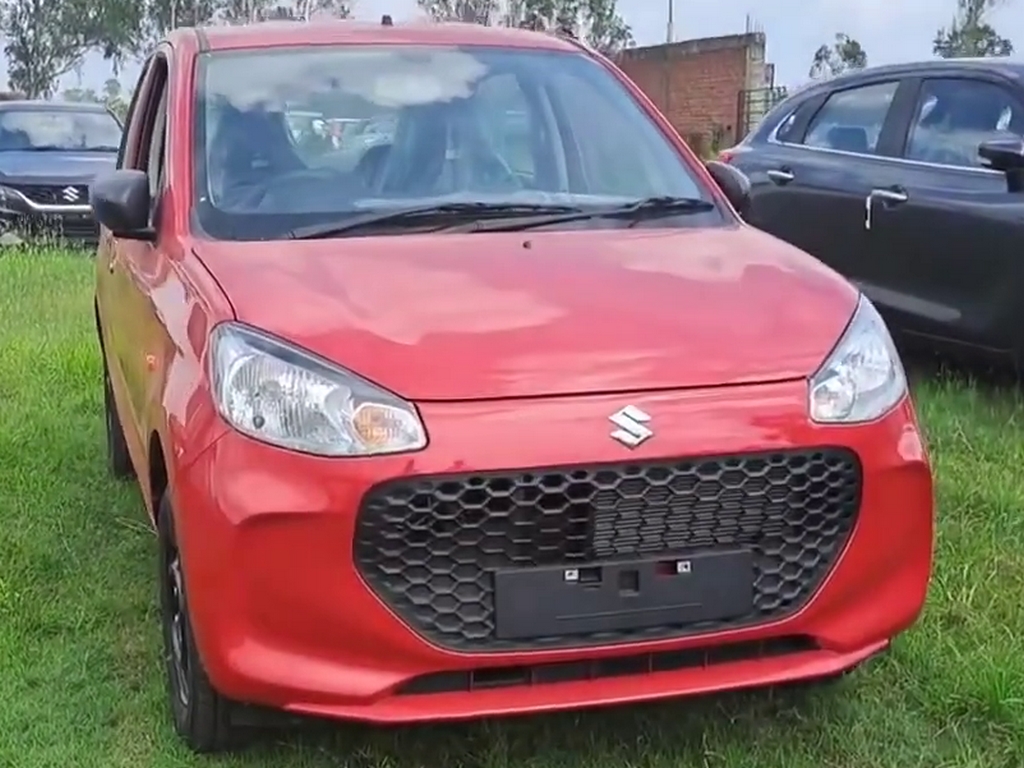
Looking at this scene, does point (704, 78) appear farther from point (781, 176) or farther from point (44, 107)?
point (781, 176)

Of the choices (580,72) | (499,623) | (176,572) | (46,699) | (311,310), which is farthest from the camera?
(580,72)

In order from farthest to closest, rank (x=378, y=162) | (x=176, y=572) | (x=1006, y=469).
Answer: (x=1006, y=469) < (x=378, y=162) < (x=176, y=572)

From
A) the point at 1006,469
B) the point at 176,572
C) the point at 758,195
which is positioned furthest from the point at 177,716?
the point at 758,195

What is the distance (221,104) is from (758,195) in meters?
3.95

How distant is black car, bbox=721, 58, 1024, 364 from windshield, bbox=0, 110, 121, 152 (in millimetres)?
8694

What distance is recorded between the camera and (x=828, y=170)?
687cm

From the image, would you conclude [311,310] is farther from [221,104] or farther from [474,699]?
[221,104]

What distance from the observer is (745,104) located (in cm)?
2533

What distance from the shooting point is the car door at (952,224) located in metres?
5.83

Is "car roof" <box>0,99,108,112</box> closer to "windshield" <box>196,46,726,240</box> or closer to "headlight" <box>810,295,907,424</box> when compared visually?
"windshield" <box>196,46,726,240</box>

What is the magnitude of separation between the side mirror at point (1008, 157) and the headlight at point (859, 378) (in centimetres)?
265

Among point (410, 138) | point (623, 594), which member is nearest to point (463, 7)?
point (410, 138)

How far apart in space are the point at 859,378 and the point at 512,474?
0.80 m

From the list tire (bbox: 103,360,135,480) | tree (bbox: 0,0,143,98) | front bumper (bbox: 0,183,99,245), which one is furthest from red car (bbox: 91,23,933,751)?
tree (bbox: 0,0,143,98)
